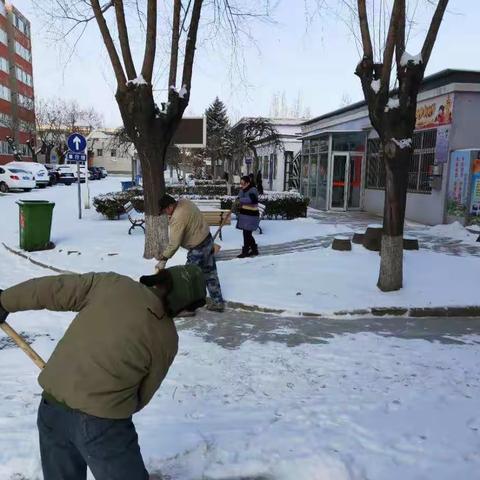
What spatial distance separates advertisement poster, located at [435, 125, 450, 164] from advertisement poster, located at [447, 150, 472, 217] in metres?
0.26

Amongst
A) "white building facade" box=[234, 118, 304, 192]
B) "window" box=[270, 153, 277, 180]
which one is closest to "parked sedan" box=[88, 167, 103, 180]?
"white building facade" box=[234, 118, 304, 192]

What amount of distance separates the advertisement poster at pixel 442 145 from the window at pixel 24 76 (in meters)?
58.8

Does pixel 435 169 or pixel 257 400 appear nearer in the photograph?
pixel 257 400

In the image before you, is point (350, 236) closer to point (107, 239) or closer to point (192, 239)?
point (107, 239)

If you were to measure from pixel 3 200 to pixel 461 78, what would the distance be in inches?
760

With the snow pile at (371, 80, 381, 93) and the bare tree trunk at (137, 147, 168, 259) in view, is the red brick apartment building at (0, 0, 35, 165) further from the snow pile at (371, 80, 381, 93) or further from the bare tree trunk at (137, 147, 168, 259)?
the snow pile at (371, 80, 381, 93)

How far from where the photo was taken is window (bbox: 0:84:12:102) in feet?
179

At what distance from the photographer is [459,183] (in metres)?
13.2

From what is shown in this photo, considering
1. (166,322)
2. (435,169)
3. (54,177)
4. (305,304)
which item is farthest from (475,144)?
(54,177)

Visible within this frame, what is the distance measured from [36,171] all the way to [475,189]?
87.7 ft

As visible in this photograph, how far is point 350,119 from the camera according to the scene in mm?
20719

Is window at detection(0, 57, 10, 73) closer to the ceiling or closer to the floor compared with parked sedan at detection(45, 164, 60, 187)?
closer to the ceiling

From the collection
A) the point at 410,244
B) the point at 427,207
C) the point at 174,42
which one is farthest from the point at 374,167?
the point at 174,42

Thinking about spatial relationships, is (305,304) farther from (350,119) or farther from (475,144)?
(350,119)
